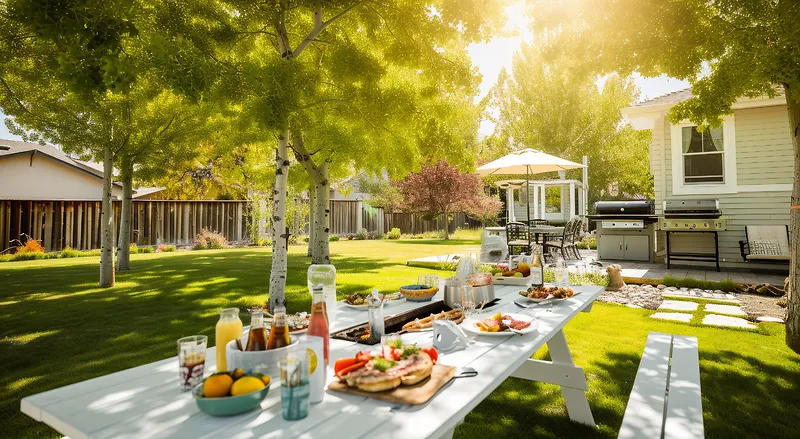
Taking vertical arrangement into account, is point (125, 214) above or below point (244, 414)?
above

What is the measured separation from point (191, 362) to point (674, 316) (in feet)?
19.3

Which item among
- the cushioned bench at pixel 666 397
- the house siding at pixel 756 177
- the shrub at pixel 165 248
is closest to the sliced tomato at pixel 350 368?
the cushioned bench at pixel 666 397

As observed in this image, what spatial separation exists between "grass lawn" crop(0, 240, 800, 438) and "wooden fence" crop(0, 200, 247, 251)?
5.77m

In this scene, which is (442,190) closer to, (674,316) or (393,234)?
(393,234)

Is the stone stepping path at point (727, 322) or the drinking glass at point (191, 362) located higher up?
the drinking glass at point (191, 362)

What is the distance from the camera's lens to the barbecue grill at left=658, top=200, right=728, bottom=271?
9.17 m

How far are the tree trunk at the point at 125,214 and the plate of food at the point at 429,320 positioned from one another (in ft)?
26.1

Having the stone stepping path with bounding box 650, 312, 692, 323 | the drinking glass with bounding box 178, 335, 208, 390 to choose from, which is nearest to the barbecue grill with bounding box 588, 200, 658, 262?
the stone stepping path with bounding box 650, 312, 692, 323

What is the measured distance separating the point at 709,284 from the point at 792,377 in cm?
440

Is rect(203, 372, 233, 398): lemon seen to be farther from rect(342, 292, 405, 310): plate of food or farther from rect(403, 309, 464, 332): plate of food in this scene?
rect(342, 292, 405, 310): plate of food

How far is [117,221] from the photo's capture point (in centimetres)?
1435

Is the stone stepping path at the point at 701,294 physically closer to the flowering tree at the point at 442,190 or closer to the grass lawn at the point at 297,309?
the grass lawn at the point at 297,309

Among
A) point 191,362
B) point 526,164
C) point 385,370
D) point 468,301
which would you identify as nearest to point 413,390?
point 385,370

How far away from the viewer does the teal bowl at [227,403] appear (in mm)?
1234
